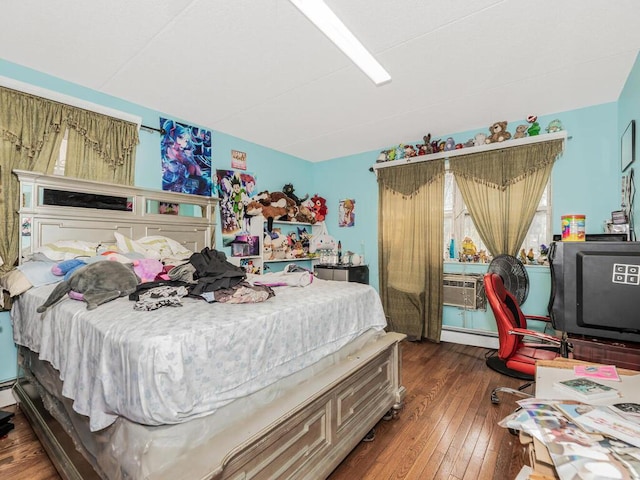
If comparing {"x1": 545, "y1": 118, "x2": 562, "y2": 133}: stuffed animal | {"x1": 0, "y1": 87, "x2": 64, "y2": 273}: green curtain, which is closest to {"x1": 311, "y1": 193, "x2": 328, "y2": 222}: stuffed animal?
{"x1": 545, "y1": 118, "x2": 562, "y2": 133}: stuffed animal

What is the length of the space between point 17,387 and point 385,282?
13.0ft

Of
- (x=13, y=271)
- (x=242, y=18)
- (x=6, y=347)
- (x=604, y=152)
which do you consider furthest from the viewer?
(x=604, y=152)

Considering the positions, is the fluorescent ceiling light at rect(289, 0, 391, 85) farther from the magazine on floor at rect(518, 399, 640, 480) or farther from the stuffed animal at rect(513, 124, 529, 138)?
the magazine on floor at rect(518, 399, 640, 480)

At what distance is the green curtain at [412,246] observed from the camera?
160 inches

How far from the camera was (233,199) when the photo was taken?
4086mm

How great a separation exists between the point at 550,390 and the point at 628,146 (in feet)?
8.40

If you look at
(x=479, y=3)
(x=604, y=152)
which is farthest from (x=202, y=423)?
(x=604, y=152)

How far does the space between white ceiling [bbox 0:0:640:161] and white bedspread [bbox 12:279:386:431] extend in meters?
1.77

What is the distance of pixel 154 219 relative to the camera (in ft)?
10.4

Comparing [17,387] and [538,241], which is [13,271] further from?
[538,241]

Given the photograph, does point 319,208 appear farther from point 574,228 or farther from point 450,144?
point 574,228

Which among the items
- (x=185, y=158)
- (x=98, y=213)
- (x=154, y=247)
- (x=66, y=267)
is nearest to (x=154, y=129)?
(x=185, y=158)

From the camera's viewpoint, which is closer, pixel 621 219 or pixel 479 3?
pixel 479 3

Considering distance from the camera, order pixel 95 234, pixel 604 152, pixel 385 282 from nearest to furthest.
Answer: pixel 95 234 → pixel 604 152 → pixel 385 282
